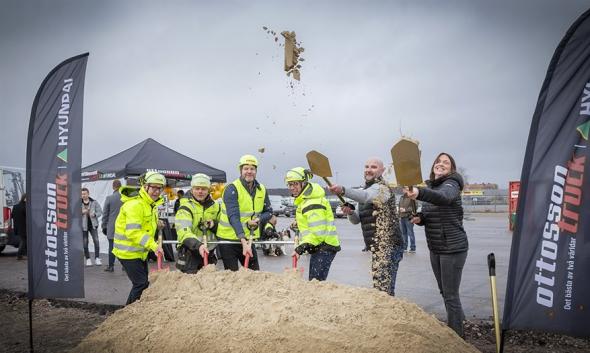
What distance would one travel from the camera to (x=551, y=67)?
11.4 ft

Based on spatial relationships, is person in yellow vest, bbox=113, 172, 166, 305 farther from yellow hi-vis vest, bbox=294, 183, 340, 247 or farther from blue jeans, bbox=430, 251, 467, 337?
blue jeans, bbox=430, 251, 467, 337

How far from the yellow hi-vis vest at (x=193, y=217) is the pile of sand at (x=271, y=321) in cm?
130

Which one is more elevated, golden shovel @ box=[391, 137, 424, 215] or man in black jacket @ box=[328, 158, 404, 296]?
golden shovel @ box=[391, 137, 424, 215]

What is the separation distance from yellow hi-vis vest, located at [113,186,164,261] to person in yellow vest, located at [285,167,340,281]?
5.24ft

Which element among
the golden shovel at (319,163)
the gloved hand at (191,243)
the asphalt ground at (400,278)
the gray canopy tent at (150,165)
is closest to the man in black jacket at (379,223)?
the golden shovel at (319,163)

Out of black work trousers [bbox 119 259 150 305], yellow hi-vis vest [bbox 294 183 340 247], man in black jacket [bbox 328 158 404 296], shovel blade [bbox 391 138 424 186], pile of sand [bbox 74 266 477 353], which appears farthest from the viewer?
black work trousers [bbox 119 259 150 305]

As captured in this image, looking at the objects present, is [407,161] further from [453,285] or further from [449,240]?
[453,285]

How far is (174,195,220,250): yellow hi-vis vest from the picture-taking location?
576 cm

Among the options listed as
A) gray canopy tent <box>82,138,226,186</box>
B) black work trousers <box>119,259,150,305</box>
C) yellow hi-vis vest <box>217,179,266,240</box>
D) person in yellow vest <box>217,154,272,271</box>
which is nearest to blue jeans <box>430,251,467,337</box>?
person in yellow vest <box>217,154,272,271</box>

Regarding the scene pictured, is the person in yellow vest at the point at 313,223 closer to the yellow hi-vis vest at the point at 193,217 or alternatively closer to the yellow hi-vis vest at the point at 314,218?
the yellow hi-vis vest at the point at 314,218

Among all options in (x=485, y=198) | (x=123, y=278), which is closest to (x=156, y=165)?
(x=123, y=278)

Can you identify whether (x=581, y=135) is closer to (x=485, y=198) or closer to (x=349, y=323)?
(x=349, y=323)

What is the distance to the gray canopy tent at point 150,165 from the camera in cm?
1148

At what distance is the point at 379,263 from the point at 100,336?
109 inches
